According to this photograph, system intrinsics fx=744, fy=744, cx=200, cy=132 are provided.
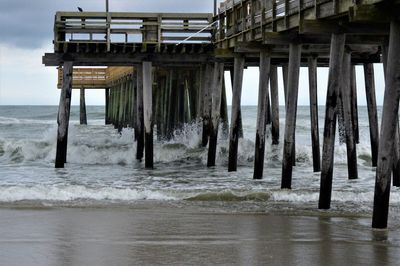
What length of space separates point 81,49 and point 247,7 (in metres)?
5.26

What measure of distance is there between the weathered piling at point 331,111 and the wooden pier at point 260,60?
2cm

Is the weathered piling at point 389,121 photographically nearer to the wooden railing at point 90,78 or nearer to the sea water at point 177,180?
the sea water at point 177,180

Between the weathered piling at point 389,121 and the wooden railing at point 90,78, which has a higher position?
the wooden railing at point 90,78

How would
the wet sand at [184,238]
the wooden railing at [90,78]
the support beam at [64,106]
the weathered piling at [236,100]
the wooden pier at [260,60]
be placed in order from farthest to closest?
the wooden railing at [90,78] → the support beam at [64,106] → the weathered piling at [236,100] → the wooden pier at [260,60] → the wet sand at [184,238]

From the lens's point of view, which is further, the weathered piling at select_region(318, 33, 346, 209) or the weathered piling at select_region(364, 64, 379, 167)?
the weathered piling at select_region(364, 64, 379, 167)

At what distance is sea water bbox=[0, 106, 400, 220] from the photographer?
1428 centimetres

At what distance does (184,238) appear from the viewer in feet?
32.0

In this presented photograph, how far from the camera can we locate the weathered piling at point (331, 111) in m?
12.8

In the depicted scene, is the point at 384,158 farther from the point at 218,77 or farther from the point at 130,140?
A: the point at 130,140

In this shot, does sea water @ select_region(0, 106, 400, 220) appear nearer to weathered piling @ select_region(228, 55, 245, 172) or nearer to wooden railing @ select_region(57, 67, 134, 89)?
weathered piling @ select_region(228, 55, 245, 172)

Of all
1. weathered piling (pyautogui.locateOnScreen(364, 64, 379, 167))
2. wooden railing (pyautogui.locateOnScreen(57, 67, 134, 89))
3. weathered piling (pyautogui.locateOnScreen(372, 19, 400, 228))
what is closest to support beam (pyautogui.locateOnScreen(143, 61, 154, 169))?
weathered piling (pyautogui.locateOnScreen(364, 64, 379, 167))

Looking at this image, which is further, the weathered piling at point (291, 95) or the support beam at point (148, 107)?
the support beam at point (148, 107)

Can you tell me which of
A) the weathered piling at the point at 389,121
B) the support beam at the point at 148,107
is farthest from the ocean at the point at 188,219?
the support beam at the point at 148,107

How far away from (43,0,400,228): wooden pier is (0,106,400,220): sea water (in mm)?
674
